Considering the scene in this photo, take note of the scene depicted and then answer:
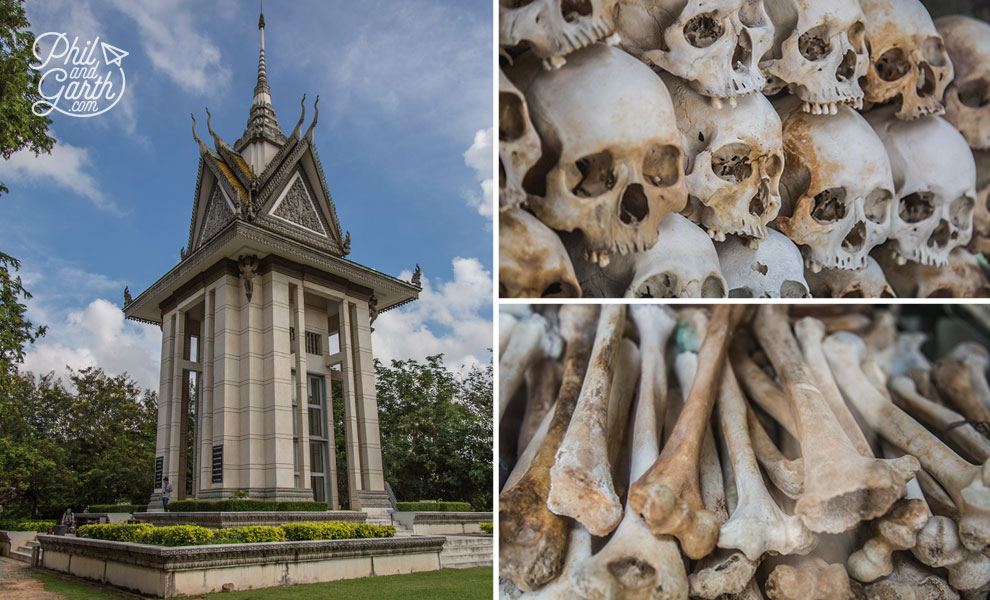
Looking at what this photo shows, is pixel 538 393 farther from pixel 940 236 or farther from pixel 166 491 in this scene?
pixel 166 491

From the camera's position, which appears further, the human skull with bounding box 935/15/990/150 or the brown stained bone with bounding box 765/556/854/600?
the human skull with bounding box 935/15/990/150

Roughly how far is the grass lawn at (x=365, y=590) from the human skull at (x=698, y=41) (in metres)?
6.35

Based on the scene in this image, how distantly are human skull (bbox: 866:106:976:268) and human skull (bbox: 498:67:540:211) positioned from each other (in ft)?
4.15

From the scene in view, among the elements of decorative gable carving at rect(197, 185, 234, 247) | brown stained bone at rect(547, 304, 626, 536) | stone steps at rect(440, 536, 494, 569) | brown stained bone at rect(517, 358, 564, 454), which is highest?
decorative gable carving at rect(197, 185, 234, 247)

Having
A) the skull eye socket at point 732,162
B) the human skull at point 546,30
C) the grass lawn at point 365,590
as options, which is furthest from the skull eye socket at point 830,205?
the grass lawn at point 365,590

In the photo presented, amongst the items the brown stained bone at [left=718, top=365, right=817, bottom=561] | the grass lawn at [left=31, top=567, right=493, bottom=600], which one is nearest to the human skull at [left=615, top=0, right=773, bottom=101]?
the brown stained bone at [left=718, top=365, right=817, bottom=561]

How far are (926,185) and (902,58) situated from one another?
1.25ft

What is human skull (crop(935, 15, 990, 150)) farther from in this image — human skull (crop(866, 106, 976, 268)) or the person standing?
the person standing

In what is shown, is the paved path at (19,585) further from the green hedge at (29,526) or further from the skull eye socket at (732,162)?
the skull eye socket at (732,162)

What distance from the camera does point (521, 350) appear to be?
1528 millimetres

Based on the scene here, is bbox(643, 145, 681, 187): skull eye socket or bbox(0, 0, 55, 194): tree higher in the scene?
bbox(0, 0, 55, 194): tree

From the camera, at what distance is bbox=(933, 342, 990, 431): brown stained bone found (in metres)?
1.56

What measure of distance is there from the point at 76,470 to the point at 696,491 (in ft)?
80.2

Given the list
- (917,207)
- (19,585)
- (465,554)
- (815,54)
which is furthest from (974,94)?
(19,585)
